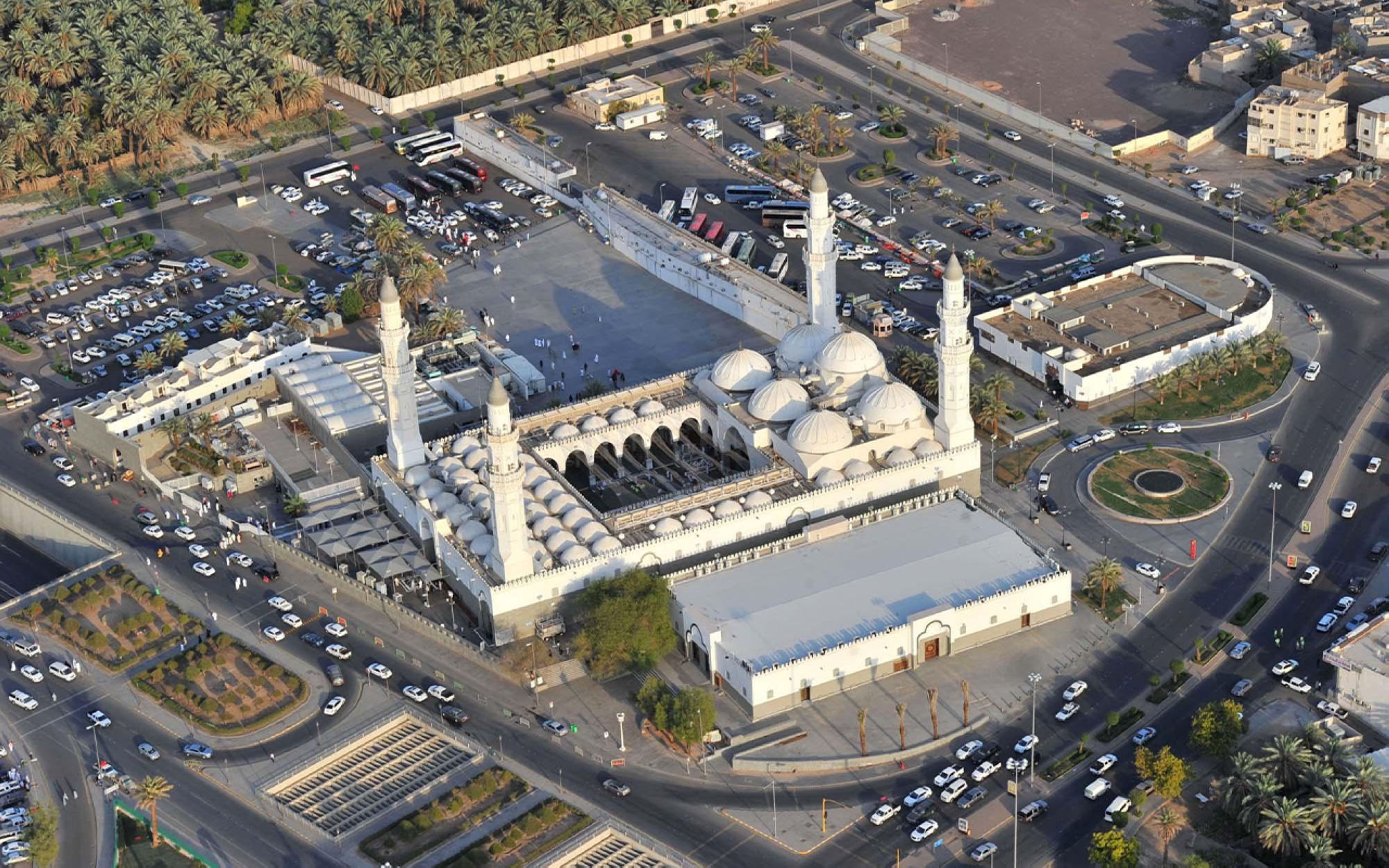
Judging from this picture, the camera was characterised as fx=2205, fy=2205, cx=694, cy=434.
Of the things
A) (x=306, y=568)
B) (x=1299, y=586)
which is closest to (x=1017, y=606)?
(x=1299, y=586)

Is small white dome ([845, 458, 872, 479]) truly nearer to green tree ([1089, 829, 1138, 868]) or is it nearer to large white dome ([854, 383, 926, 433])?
large white dome ([854, 383, 926, 433])

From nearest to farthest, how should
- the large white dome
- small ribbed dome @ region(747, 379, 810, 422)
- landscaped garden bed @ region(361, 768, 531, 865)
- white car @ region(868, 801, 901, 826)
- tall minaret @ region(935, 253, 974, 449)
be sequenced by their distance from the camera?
landscaped garden bed @ region(361, 768, 531, 865) < white car @ region(868, 801, 901, 826) < tall minaret @ region(935, 253, 974, 449) < the large white dome < small ribbed dome @ region(747, 379, 810, 422)

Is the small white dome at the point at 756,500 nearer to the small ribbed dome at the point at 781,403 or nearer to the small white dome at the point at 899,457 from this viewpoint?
the small ribbed dome at the point at 781,403

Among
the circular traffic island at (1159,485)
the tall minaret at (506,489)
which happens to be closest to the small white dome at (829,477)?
the circular traffic island at (1159,485)

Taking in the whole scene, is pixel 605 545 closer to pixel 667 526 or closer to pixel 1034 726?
pixel 667 526

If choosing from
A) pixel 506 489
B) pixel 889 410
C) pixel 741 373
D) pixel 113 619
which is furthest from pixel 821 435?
pixel 113 619

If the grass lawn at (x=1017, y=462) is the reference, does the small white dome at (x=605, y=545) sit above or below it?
above

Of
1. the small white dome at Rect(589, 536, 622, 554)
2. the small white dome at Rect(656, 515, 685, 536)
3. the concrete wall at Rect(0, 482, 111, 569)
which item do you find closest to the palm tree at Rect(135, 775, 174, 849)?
the concrete wall at Rect(0, 482, 111, 569)
